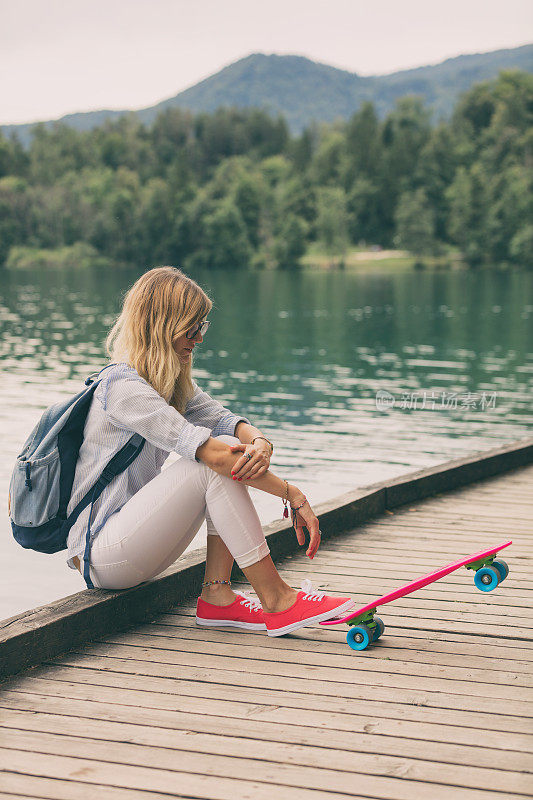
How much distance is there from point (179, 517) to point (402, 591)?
95 centimetres

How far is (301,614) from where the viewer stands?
368 centimetres

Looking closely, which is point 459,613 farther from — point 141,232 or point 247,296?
point 141,232

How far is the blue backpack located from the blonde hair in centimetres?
19

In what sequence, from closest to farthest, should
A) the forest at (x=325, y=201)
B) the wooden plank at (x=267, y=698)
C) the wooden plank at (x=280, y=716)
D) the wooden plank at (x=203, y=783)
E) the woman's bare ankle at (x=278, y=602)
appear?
the wooden plank at (x=203, y=783)
the wooden plank at (x=280, y=716)
the wooden plank at (x=267, y=698)
the woman's bare ankle at (x=278, y=602)
the forest at (x=325, y=201)

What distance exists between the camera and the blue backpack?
3527 mm

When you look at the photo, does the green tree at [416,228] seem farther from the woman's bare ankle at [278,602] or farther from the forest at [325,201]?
the woman's bare ankle at [278,602]

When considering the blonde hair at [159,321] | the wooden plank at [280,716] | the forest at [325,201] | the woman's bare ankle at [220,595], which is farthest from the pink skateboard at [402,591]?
the forest at [325,201]

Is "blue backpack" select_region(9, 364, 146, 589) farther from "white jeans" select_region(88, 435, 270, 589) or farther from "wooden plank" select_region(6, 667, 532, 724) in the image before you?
"wooden plank" select_region(6, 667, 532, 724)

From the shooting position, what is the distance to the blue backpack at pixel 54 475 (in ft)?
11.6

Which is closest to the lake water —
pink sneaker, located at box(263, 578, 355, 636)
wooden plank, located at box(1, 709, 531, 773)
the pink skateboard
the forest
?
pink sneaker, located at box(263, 578, 355, 636)

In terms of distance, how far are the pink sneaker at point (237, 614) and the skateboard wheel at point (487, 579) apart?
3.51ft

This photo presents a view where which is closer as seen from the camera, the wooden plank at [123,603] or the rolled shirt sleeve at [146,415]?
the wooden plank at [123,603]

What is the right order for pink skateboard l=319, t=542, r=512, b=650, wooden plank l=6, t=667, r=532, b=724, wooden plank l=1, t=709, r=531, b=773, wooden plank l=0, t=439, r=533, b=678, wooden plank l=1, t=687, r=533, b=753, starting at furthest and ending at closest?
pink skateboard l=319, t=542, r=512, b=650, wooden plank l=0, t=439, r=533, b=678, wooden plank l=6, t=667, r=532, b=724, wooden plank l=1, t=687, r=533, b=753, wooden plank l=1, t=709, r=531, b=773

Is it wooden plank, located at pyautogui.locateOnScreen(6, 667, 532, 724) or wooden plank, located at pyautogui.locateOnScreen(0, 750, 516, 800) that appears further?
wooden plank, located at pyautogui.locateOnScreen(6, 667, 532, 724)
